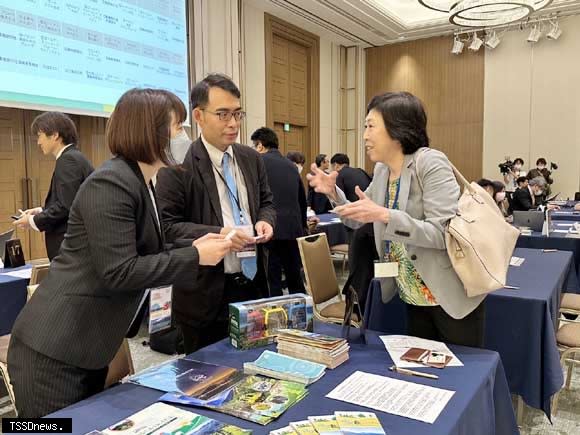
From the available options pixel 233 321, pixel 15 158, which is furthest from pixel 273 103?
pixel 233 321

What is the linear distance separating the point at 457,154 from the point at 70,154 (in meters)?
8.63

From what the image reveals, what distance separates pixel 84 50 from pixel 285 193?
2513mm

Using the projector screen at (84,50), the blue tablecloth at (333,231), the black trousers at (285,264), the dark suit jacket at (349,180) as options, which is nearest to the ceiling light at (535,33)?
the dark suit jacket at (349,180)

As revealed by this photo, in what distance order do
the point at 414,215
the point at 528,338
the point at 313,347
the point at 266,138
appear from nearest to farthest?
the point at 313,347 → the point at 414,215 → the point at 528,338 → the point at 266,138

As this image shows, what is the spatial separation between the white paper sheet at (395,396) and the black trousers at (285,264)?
2.95 metres

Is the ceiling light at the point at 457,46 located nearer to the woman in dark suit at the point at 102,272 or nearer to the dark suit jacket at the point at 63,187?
the dark suit jacket at the point at 63,187

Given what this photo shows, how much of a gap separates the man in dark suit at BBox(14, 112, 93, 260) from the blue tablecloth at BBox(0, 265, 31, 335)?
14.7 inches

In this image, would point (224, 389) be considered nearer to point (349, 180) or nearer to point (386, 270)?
point (386, 270)

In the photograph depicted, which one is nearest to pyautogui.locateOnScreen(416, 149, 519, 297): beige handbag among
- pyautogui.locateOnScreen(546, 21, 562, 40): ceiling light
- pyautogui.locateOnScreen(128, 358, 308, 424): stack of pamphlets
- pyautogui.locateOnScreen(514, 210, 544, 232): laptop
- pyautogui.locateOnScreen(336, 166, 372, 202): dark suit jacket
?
pyautogui.locateOnScreen(128, 358, 308, 424): stack of pamphlets

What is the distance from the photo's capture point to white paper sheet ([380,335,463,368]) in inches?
56.6

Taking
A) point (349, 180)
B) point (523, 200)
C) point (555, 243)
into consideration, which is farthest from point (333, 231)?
point (523, 200)

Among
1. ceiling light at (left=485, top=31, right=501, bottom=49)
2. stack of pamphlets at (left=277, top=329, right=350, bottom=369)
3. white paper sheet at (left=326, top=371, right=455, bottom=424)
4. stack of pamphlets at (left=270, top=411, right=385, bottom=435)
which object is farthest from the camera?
ceiling light at (left=485, top=31, right=501, bottom=49)

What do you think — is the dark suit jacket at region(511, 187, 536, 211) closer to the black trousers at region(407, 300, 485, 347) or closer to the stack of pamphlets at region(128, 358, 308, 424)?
the black trousers at region(407, 300, 485, 347)

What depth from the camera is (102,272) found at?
3.90 feet
